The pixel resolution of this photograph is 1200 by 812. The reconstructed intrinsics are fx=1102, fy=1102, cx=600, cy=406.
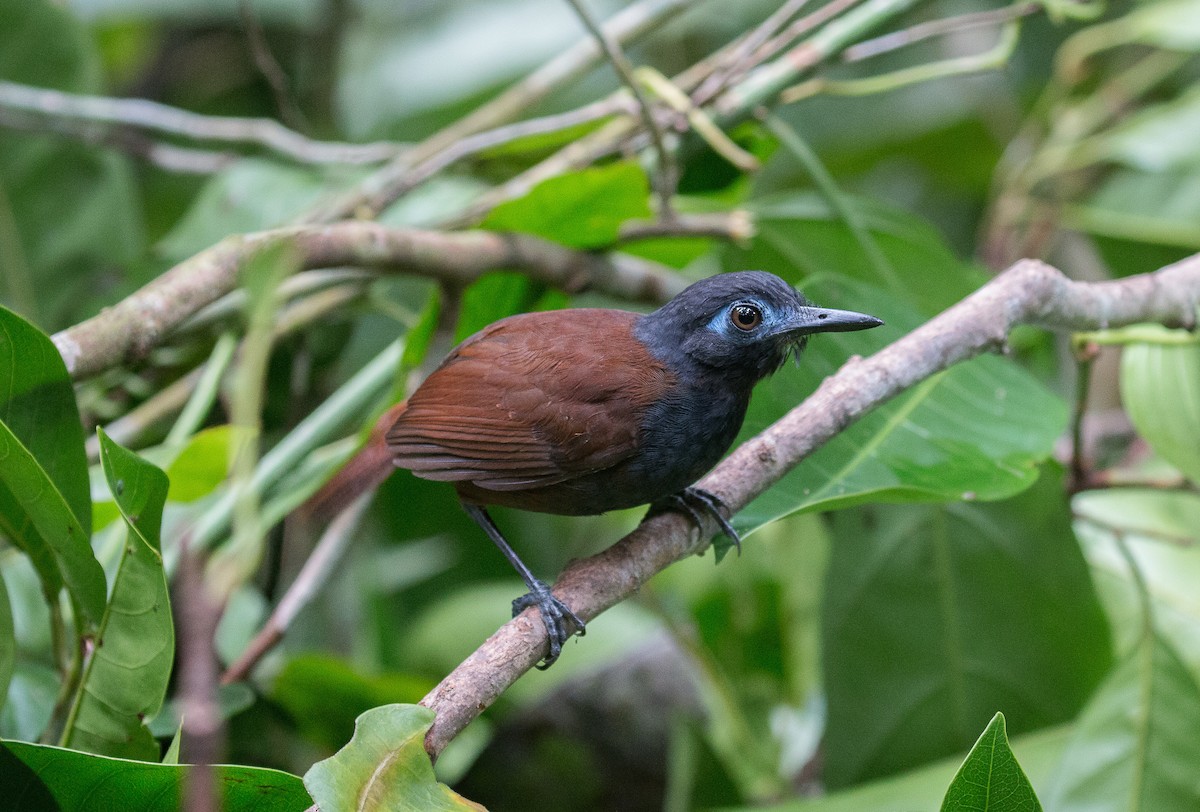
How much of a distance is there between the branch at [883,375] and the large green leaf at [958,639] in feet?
1.78

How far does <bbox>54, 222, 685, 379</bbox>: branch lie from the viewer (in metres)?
1.97

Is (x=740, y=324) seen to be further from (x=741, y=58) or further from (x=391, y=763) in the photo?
(x=391, y=763)

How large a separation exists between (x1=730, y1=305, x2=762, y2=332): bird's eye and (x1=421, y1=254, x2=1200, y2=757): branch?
0.19 metres

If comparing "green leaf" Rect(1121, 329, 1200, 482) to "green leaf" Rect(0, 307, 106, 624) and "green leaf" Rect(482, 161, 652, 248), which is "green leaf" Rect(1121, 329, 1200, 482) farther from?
"green leaf" Rect(0, 307, 106, 624)

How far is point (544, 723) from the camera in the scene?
3.38 metres

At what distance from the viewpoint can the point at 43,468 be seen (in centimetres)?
178

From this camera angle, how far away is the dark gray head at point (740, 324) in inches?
81.7

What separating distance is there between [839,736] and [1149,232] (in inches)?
88.8

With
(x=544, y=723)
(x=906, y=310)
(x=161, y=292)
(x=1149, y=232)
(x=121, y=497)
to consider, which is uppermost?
(x=161, y=292)

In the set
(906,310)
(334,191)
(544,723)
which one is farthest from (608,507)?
(334,191)

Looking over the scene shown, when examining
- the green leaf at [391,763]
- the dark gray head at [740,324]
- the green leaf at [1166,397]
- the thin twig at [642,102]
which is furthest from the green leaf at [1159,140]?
the green leaf at [391,763]

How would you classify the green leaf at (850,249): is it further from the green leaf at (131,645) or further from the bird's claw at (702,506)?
the green leaf at (131,645)

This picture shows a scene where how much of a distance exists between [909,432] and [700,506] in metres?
0.48

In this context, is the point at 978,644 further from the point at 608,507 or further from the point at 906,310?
the point at 608,507
